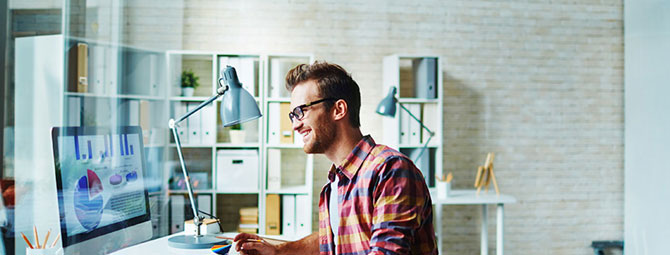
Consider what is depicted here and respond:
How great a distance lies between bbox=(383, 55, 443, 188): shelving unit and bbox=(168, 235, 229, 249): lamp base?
194 cm

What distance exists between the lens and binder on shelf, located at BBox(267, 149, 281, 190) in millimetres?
3652

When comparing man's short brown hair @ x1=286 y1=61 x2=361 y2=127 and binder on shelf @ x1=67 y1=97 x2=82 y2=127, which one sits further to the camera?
binder on shelf @ x1=67 y1=97 x2=82 y2=127

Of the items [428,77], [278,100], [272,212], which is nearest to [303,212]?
[272,212]

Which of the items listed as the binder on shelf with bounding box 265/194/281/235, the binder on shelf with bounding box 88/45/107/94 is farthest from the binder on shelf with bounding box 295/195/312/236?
the binder on shelf with bounding box 88/45/107/94

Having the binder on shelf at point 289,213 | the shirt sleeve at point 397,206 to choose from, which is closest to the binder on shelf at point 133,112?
the binder on shelf at point 289,213

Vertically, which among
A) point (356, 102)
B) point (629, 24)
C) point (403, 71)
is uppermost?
point (629, 24)

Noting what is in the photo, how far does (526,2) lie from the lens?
13.9 ft

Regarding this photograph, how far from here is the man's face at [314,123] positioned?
1.54 m

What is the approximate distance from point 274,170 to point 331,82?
2194 mm

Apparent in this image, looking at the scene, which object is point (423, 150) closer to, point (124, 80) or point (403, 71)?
point (403, 71)

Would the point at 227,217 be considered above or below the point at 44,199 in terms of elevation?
below

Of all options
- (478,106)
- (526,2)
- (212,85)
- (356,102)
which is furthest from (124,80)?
(526,2)

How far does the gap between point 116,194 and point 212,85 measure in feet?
6.48

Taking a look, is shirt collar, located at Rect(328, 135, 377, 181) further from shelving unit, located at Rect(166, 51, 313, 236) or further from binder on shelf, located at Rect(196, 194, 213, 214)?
binder on shelf, located at Rect(196, 194, 213, 214)
